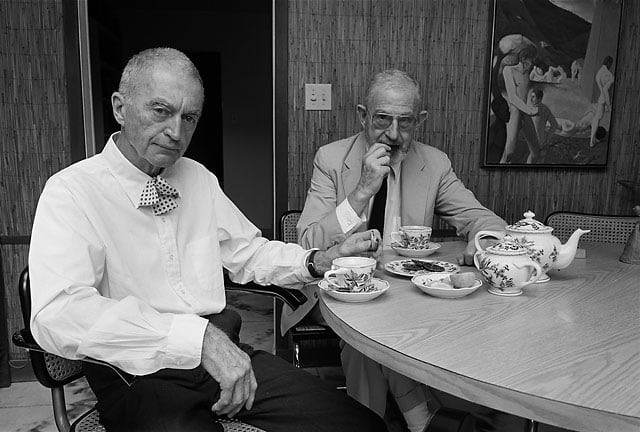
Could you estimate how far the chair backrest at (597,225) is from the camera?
2209mm

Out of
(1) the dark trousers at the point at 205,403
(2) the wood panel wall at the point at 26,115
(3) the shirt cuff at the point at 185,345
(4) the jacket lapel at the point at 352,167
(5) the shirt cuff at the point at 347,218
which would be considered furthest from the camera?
(2) the wood panel wall at the point at 26,115

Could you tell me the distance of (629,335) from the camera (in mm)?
976

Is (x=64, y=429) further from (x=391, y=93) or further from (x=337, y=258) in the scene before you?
(x=391, y=93)

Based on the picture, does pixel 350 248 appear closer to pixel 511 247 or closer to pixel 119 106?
pixel 511 247

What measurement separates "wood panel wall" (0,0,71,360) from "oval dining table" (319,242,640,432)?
180cm

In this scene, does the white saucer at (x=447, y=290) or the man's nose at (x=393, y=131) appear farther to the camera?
the man's nose at (x=393, y=131)

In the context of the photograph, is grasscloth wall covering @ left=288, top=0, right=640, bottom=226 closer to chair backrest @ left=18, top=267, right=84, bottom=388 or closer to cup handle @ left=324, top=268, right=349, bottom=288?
cup handle @ left=324, top=268, right=349, bottom=288

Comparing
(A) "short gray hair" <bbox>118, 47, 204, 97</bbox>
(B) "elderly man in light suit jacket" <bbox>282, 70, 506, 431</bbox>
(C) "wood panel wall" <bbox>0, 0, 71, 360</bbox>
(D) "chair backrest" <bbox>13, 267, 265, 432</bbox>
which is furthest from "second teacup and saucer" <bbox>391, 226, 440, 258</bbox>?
(C) "wood panel wall" <bbox>0, 0, 71, 360</bbox>

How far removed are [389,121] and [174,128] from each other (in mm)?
893

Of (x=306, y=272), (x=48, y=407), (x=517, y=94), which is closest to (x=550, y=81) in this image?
(x=517, y=94)

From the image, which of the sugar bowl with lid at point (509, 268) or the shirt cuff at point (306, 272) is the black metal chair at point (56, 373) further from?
the sugar bowl with lid at point (509, 268)

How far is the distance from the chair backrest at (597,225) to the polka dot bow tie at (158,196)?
67.1 inches

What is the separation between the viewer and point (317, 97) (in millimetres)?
2518

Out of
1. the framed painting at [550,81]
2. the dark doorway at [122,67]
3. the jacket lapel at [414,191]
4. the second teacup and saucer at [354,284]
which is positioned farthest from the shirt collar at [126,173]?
the dark doorway at [122,67]
